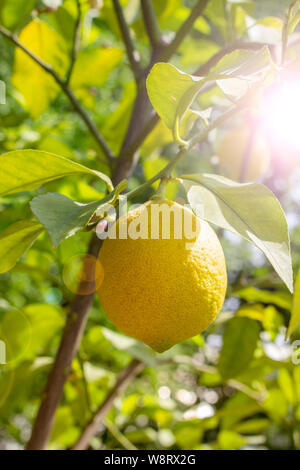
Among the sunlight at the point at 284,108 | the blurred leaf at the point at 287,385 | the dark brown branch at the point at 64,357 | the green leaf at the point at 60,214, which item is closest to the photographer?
the green leaf at the point at 60,214

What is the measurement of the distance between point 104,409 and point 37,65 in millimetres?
650

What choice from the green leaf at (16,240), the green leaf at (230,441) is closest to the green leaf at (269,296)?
the green leaf at (230,441)

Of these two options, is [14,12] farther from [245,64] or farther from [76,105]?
[245,64]

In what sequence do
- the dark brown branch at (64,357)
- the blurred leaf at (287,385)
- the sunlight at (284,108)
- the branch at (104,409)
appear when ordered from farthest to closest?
the blurred leaf at (287,385) < the branch at (104,409) < the dark brown branch at (64,357) < the sunlight at (284,108)

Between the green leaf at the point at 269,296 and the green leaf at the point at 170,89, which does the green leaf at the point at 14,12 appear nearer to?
the green leaf at the point at 170,89

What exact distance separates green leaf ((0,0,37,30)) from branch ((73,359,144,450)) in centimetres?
64

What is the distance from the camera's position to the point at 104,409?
0.83 meters

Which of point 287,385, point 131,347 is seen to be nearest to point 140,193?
point 131,347

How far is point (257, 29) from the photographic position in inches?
27.2

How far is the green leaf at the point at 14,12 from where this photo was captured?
0.76m

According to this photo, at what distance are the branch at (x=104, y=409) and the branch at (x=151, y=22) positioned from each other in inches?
22.8

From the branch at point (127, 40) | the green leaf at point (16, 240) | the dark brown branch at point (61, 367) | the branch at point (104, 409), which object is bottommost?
the branch at point (104, 409)
